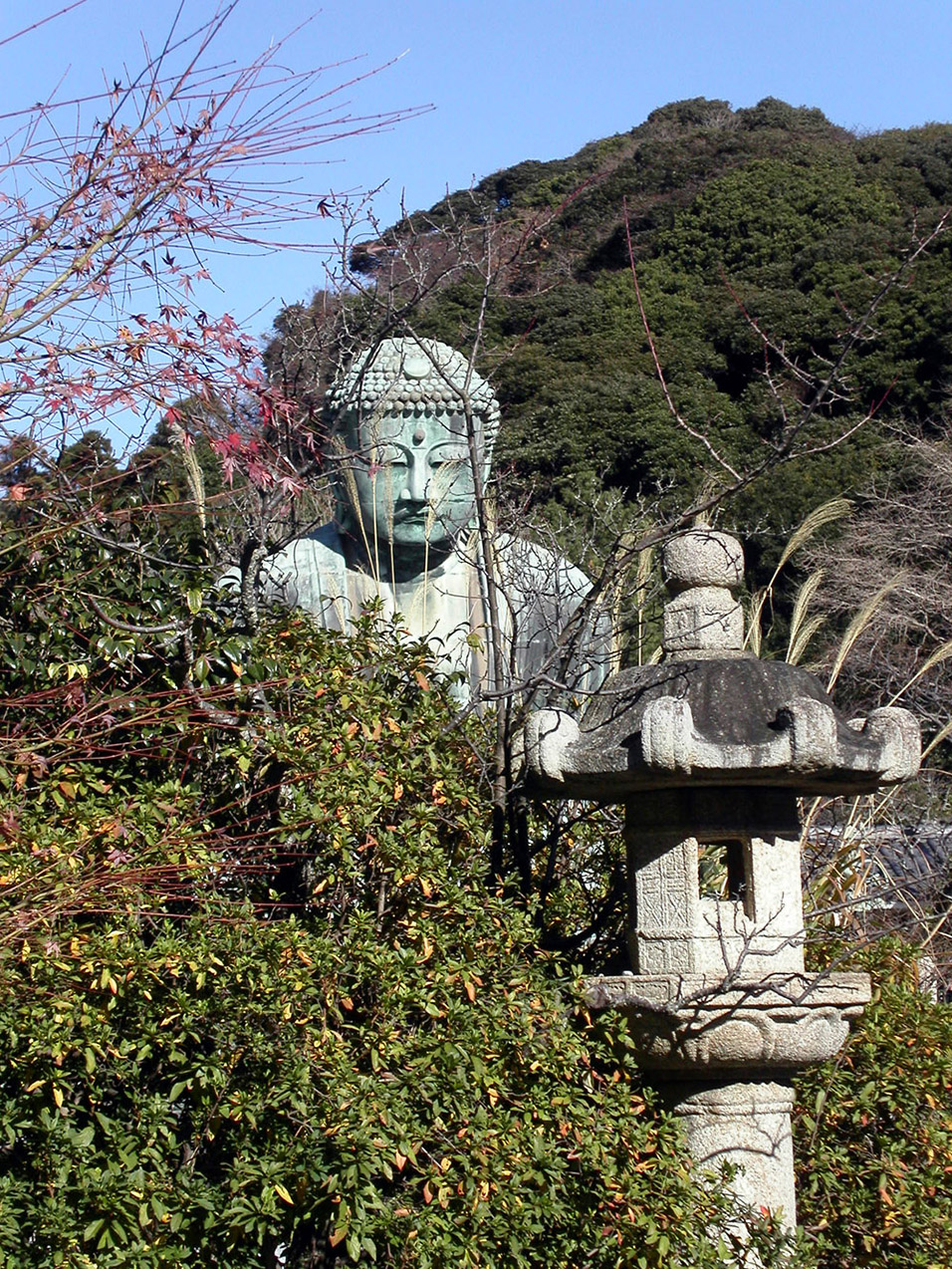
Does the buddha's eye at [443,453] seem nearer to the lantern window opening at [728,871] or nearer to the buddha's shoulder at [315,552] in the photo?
the buddha's shoulder at [315,552]

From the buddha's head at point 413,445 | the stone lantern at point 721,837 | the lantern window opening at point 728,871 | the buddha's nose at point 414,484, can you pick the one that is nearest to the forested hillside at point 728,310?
the buddha's head at point 413,445

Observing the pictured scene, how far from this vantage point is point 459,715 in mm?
3877

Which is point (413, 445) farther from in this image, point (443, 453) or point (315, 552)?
point (315, 552)

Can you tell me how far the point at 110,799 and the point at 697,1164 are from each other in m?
1.64

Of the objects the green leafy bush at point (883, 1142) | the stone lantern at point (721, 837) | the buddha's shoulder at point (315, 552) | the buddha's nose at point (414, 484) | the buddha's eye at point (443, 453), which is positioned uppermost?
the buddha's eye at point (443, 453)

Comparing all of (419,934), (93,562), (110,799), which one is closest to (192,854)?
(110,799)

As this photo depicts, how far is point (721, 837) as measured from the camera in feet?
11.7

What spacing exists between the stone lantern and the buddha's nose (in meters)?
1.80

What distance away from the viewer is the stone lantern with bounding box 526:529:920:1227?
332 centimetres

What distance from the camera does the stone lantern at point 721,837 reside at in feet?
10.9

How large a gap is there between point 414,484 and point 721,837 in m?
2.23

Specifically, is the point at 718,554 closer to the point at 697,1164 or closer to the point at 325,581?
the point at 697,1164

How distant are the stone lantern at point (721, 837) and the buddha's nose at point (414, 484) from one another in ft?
5.89

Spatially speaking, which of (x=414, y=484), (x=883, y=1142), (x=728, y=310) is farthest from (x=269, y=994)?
(x=728, y=310)
